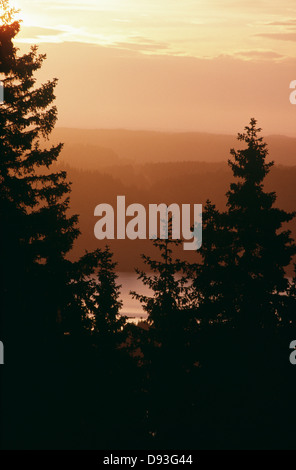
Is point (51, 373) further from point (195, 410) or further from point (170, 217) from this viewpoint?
point (170, 217)

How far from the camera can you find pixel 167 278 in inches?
1001

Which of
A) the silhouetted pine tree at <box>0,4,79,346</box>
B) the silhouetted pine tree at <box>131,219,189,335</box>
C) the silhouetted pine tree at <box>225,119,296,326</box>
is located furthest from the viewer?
the silhouetted pine tree at <box>131,219,189,335</box>

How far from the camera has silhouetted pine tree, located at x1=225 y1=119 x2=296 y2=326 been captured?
923 inches

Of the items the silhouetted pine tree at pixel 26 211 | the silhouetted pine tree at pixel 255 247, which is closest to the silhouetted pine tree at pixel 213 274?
the silhouetted pine tree at pixel 255 247

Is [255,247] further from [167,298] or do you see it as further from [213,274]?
[167,298]

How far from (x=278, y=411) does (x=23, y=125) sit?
1124cm

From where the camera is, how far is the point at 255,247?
79.0 feet

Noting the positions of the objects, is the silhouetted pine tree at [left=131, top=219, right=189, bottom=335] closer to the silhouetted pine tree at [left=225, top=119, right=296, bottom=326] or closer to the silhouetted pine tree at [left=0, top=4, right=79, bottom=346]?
the silhouetted pine tree at [left=225, top=119, right=296, bottom=326]

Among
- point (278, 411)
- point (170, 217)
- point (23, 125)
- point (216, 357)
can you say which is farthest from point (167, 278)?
point (23, 125)

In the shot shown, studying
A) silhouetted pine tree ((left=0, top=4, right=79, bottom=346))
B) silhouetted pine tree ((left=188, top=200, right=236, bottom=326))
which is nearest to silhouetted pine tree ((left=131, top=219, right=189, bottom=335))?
silhouetted pine tree ((left=188, top=200, right=236, bottom=326))

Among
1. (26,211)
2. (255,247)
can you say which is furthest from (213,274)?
(26,211)
